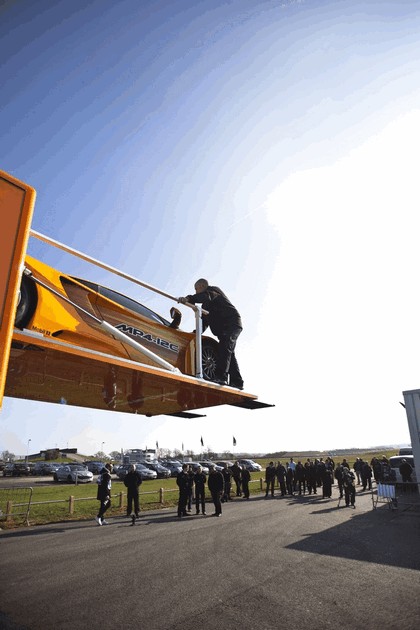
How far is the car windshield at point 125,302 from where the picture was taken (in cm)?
444

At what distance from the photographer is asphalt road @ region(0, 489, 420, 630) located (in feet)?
12.9

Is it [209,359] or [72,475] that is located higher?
[209,359]

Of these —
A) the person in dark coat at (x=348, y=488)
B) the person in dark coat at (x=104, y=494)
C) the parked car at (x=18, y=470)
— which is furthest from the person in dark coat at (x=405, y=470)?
the parked car at (x=18, y=470)

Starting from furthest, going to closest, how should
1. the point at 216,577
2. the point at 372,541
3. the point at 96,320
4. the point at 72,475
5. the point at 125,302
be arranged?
the point at 72,475 < the point at 372,541 < the point at 216,577 < the point at 125,302 < the point at 96,320

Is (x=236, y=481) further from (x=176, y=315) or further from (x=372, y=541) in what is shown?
(x=176, y=315)

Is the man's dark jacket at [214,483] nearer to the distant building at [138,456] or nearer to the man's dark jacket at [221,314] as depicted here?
the man's dark jacket at [221,314]

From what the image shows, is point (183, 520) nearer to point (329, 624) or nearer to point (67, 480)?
point (329, 624)

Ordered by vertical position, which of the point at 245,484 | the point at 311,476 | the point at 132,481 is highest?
the point at 132,481

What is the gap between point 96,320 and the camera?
3.78 m

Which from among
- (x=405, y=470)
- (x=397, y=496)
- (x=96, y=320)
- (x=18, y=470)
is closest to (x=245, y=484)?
(x=397, y=496)

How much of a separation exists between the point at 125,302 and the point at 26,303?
149cm

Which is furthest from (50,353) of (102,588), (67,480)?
(67,480)

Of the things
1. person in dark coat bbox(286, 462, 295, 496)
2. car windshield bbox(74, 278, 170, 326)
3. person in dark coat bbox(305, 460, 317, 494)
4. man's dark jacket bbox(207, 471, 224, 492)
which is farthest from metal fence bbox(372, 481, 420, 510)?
car windshield bbox(74, 278, 170, 326)

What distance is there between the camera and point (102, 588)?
4918mm
